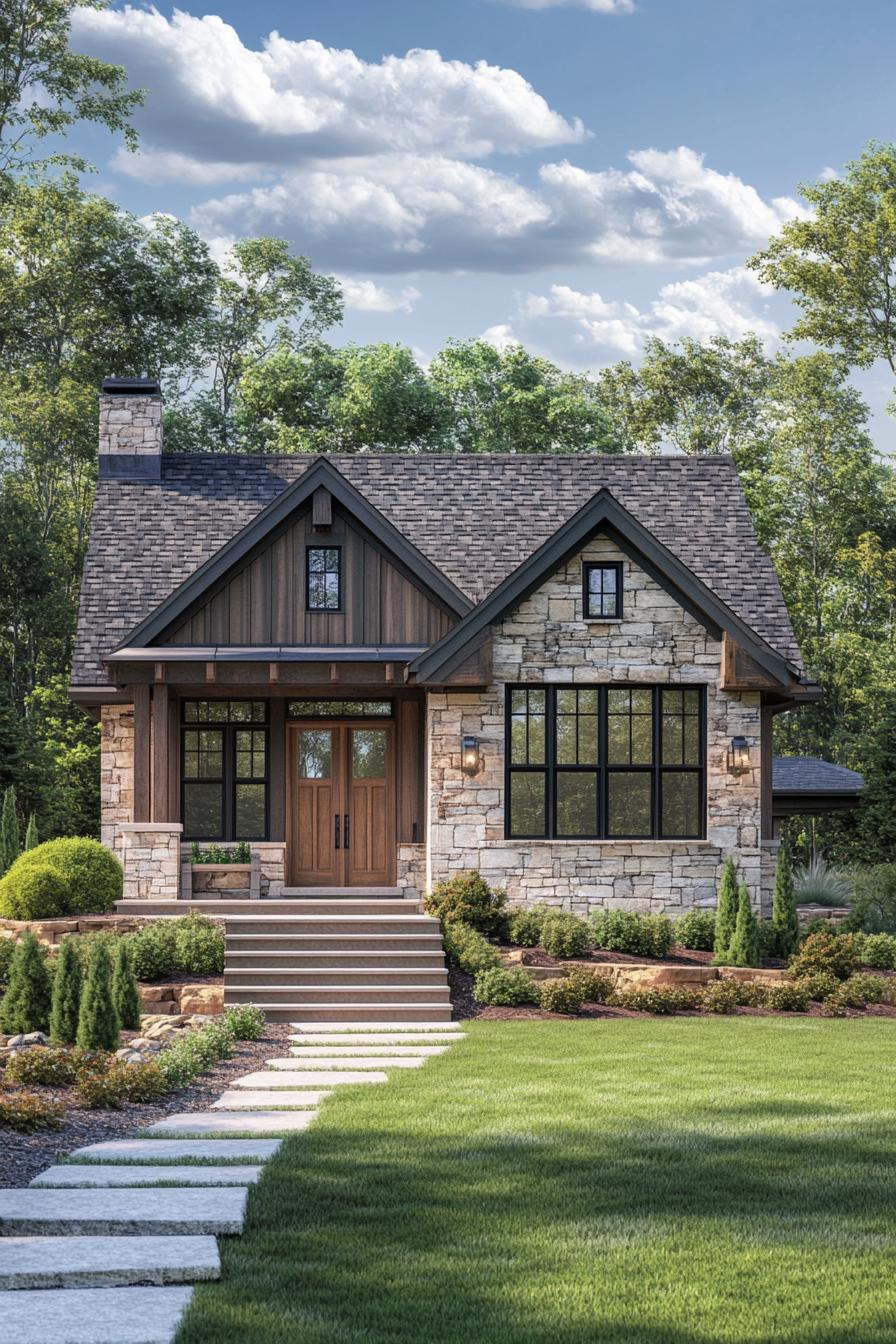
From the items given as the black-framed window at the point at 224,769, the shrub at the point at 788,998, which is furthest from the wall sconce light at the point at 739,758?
the black-framed window at the point at 224,769

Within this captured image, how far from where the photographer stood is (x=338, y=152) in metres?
23.3

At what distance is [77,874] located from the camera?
61.2ft

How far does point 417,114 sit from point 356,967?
14.9 meters

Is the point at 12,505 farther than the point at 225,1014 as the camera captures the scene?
Yes

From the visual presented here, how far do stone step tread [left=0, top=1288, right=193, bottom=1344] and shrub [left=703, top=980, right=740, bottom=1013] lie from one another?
11096mm

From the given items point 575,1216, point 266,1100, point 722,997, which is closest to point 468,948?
point 722,997

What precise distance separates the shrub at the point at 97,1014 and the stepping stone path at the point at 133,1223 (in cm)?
229

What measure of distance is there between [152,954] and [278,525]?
6.46 meters

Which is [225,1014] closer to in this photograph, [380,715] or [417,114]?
[380,715]

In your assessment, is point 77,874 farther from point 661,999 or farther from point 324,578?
point 661,999

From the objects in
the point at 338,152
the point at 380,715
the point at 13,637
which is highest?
the point at 338,152

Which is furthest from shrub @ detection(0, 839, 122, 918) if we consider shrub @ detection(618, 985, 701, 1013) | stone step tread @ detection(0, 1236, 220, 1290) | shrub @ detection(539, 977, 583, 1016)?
stone step tread @ detection(0, 1236, 220, 1290)

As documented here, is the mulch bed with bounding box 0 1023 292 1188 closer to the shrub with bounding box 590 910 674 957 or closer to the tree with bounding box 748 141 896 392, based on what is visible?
the shrub with bounding box 590 910 674 957

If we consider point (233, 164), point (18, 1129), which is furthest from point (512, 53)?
point (18, 1129)
